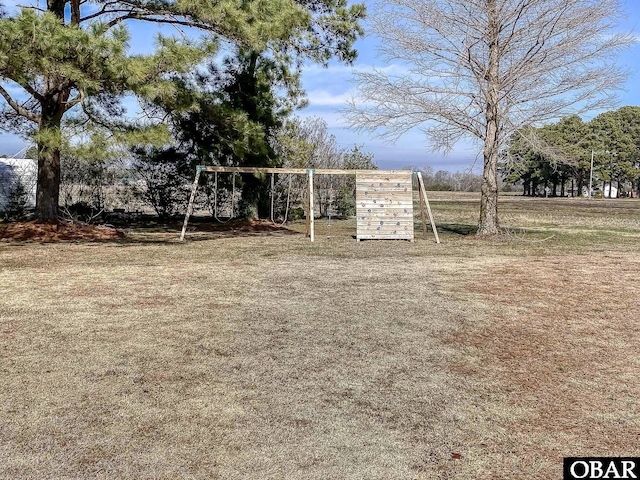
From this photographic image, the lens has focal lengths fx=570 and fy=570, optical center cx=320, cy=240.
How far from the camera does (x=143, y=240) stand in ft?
39.4

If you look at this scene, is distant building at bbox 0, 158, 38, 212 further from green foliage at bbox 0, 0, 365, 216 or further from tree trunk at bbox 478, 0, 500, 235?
tree trunk at bbox 478, 0, 500, 235

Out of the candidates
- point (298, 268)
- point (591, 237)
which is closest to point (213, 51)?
point (298, 268)

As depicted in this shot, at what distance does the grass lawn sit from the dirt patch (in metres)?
3.89

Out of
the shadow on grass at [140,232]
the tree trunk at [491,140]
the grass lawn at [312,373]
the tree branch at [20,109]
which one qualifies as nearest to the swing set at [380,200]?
the shadow on grass at [140,232]

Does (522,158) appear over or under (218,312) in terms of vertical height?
over

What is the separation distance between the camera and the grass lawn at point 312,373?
8.50 ft

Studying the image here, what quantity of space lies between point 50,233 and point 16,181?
6.25 m

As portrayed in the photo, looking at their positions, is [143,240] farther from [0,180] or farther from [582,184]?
[582,184]

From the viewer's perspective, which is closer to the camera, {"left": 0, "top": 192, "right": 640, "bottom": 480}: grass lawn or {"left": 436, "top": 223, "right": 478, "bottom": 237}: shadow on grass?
{"left": 0, "top": 192, "right": 640, "bottom": 480}: grass lawn

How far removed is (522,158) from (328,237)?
4673 mm

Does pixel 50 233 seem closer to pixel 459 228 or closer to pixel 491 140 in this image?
pixel 491 140

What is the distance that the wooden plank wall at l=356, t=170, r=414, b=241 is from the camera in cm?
1276

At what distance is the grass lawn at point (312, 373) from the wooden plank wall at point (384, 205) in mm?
4921

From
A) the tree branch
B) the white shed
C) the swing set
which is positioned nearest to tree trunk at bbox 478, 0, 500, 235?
the swing set
